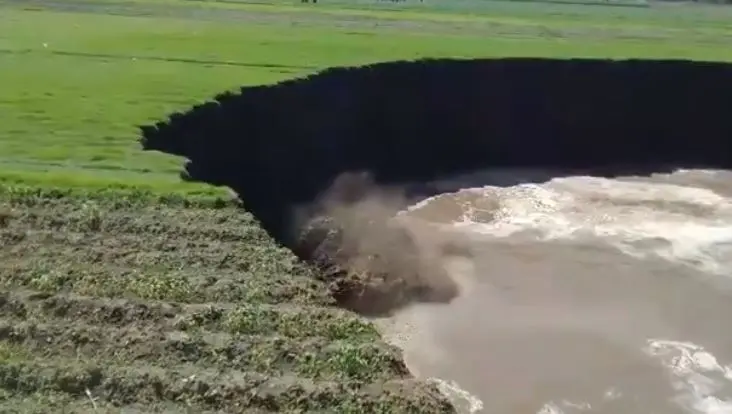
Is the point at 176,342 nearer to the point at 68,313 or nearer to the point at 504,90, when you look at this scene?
the point at 68,313

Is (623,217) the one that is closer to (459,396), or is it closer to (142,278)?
(459,396)

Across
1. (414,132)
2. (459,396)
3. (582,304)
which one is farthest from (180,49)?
(459,396)

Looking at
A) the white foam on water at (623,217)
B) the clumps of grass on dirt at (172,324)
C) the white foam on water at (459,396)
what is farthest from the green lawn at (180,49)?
the white foam on water at (623,217)

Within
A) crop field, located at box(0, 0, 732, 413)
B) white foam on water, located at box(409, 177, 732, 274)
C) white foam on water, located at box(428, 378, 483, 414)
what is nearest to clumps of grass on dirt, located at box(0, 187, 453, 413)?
crop field, located at box(0, 0, 732, 413)

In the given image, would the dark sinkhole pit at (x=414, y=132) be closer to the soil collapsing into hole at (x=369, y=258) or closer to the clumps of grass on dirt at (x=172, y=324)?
the soil collapsing into hole at (x=369, y=258)

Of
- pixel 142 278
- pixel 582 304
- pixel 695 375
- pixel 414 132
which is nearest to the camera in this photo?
pixel 142 278

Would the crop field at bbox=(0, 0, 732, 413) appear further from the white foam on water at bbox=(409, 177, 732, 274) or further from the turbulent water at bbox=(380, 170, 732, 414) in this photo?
the white foam on water at bbox=(409, 177, 732, 274)
